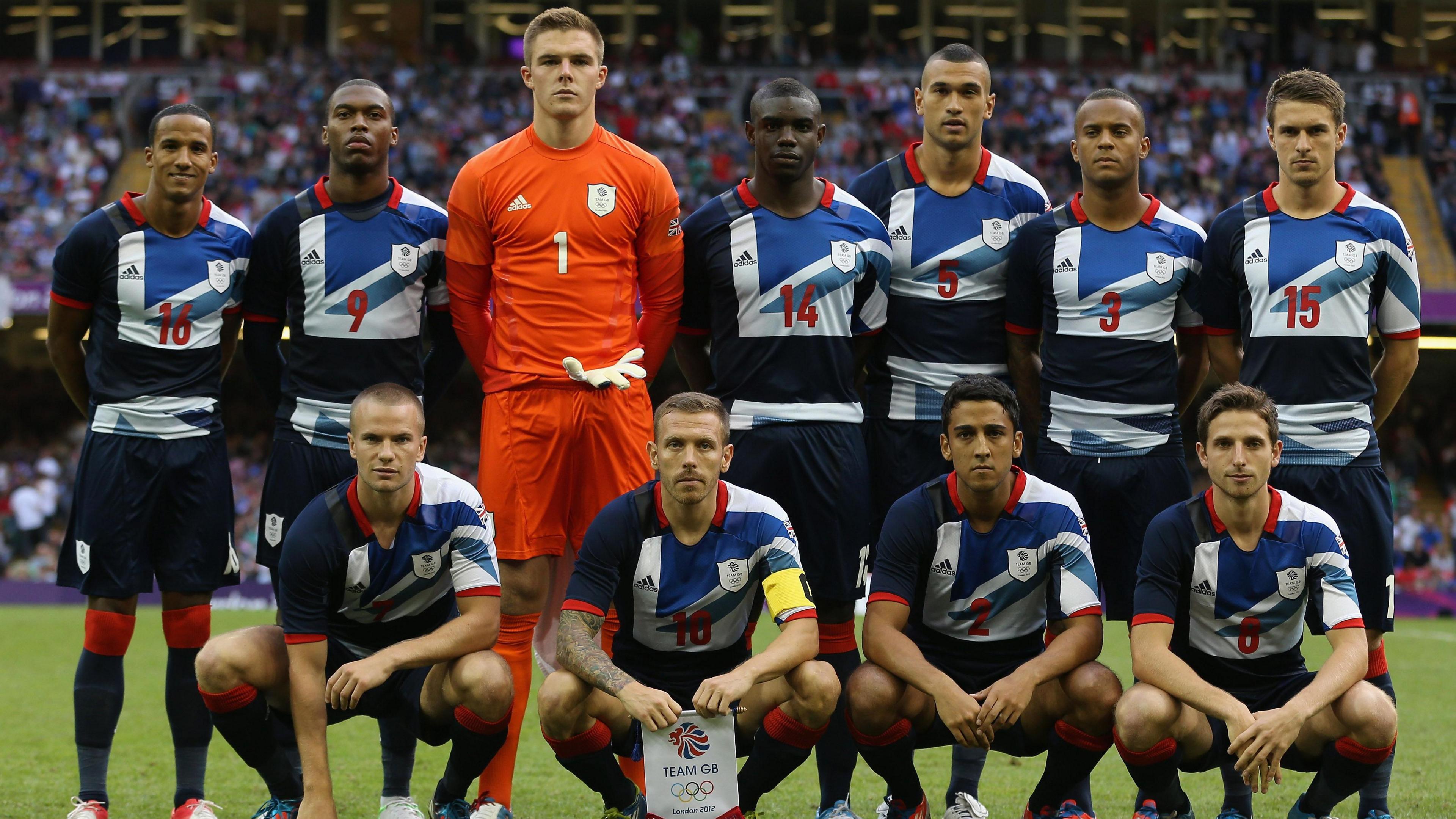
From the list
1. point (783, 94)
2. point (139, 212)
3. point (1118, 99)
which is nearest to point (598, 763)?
point (783, 94)

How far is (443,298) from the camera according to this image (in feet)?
16.9

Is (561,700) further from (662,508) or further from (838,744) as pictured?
(838,744)

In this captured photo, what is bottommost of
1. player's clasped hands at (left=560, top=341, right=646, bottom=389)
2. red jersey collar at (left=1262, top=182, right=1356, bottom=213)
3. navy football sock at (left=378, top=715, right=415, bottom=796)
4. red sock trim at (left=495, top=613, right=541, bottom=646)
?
navy football sock at (left=378, top=715, right=415, bottom=796)

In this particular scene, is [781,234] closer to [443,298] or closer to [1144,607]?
[443,298]

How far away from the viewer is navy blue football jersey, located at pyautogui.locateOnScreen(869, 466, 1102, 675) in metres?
4.49

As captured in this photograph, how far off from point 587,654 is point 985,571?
4.31 feet

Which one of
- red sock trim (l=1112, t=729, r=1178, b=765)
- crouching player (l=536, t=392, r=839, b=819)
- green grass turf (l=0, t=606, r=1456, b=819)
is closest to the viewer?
red sock trim (l=1112, t=729, r=1178, b=765)

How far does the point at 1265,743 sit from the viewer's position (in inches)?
156

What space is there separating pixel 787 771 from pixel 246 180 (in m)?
19.5

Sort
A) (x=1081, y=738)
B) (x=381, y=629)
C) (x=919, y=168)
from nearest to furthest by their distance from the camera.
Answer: (x=1081, y=738), (x=381, y=629), (x=919, y=168)

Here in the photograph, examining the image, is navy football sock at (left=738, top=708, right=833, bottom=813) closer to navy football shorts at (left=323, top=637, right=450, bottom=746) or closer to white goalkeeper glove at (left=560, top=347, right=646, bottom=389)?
navy football shorts at (left=323, top=637, right=450, bottom=746)

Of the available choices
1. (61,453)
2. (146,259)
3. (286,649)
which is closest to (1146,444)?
(286,649)

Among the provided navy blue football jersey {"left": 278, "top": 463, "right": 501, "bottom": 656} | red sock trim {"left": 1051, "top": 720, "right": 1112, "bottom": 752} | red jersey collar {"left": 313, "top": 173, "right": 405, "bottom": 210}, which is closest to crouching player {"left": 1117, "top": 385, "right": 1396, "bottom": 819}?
red sock trim {"left": 1051, "top": 720, "right": 1112, "bottom": 752}

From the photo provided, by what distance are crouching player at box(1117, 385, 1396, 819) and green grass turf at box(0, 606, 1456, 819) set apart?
957mm
